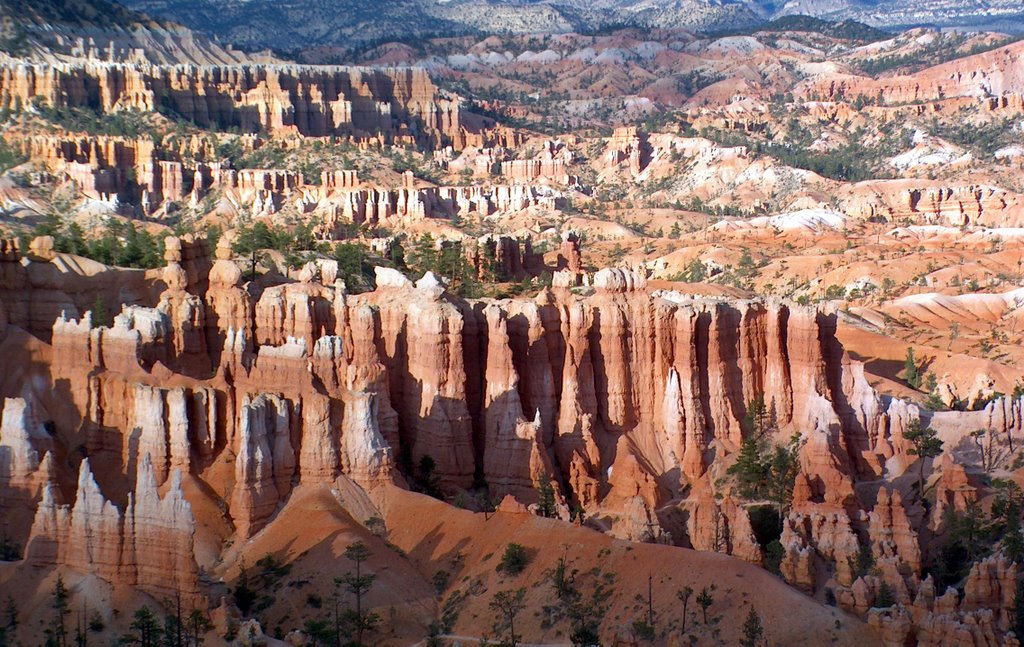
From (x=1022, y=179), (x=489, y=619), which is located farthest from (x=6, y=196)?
(x=1022, y=179)

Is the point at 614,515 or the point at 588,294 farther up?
the point at 588,294

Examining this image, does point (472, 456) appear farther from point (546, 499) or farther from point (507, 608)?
point (507, 608)

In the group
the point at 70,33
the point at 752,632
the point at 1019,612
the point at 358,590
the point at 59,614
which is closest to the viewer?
the point at 752,632

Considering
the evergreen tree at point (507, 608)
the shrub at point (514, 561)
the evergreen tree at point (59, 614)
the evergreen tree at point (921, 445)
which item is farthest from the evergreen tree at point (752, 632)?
the evergreen tree at point (59, 614)

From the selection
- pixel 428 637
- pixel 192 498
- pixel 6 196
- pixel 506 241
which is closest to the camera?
pixel 428 637

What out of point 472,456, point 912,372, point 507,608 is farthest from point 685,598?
point 912,372

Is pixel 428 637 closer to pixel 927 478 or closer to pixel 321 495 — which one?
pixel 321 495

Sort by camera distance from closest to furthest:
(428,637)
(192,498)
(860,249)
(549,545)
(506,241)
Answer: (428,637) < (549,545) < (192,498) < (506,241) < (860,249)

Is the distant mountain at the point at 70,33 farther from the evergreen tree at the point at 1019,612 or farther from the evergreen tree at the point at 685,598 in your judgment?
the evergreen tree at the point at 1019,612

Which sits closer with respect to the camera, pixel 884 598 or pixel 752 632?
pixel 752 632

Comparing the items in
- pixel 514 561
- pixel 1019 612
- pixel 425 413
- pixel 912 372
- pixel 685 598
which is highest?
pixel 425 413

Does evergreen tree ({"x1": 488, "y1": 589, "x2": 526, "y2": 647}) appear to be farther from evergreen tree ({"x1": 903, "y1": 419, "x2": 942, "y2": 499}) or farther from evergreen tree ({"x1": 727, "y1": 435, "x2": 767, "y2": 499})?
evergreen tree ({"x1": 903, "y1": 419, "x2": 942, "y2": 499})
